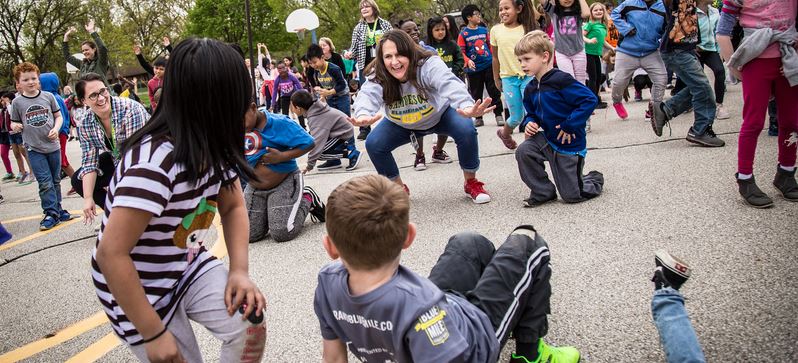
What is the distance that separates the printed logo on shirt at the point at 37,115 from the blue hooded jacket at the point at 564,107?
19.3 ft

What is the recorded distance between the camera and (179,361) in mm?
1782

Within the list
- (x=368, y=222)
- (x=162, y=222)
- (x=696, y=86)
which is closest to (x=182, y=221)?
(x=162, y=222)

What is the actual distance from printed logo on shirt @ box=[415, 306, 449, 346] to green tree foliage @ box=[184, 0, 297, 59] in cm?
5296

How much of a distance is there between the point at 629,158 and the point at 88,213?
4967 mm

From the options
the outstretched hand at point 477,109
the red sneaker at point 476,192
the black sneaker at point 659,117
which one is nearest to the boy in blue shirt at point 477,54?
the black sneaker at point 659,117

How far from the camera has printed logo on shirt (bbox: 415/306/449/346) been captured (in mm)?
1677

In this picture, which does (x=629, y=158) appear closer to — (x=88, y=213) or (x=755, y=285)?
(x=755, y=285)

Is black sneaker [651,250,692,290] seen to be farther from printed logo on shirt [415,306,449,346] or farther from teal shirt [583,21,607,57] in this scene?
teal shirt [583,21,607,57]

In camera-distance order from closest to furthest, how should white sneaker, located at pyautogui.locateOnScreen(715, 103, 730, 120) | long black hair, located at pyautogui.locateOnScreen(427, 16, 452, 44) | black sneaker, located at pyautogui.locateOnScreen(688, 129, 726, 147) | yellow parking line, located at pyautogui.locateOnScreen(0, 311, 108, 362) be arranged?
yellow parking line, located at pyautogui.locateOnScreen(0, 311, 108, 362)
black sneaker, located at pyautogui.locateOnScreen(688, 129, 726, 147)
white sneaker, located at pyautogui.locateOnScreen(715, 103, 730, 120)
long black hair, located at pyautogui.locateOnScreen(427, 16, 452, 44)

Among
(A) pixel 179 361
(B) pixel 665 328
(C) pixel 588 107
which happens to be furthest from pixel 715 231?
(A) pixel 179 361

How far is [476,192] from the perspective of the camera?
502 cm

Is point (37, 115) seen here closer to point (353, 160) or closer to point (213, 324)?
point (353, 160)

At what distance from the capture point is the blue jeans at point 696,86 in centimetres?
570

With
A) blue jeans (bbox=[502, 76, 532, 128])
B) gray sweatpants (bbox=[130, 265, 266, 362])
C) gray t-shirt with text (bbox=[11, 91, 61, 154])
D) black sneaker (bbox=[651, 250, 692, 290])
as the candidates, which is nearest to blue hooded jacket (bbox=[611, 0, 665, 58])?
blue jeans (bbox=[502, 76, 532, 128])
